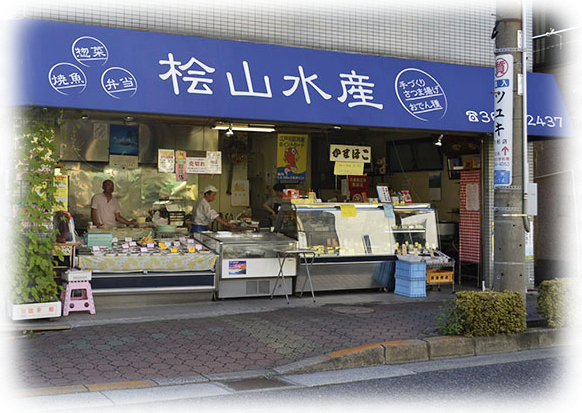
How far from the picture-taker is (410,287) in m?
11.2

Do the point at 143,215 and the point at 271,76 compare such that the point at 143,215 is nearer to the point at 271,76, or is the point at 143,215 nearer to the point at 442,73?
the point at 271,76

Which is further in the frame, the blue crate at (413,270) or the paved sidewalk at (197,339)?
the blue crate at (413,270)

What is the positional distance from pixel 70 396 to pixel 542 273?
11150 mm

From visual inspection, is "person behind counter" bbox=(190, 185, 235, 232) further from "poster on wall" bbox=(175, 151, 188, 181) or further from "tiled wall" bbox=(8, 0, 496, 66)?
"tiled wall" bbox=(8, 0, 496, 66)

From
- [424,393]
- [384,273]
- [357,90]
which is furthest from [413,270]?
[424,393]

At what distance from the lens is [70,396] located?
5.84 m

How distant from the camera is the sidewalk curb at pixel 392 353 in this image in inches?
241

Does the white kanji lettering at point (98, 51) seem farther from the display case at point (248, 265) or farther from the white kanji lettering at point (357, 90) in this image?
the white kanji lettering at point (357, 90)

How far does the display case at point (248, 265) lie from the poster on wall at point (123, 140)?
14.6ft

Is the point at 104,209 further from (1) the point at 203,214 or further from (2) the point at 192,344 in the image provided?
(2) the point at 192,344

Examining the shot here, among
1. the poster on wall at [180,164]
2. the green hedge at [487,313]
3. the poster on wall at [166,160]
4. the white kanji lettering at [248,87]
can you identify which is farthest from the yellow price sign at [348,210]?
the green hedge at [487,313]

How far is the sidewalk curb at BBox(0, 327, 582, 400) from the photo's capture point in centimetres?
612

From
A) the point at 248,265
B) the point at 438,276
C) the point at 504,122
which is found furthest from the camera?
the point at 438,276

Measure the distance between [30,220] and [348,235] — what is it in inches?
215
